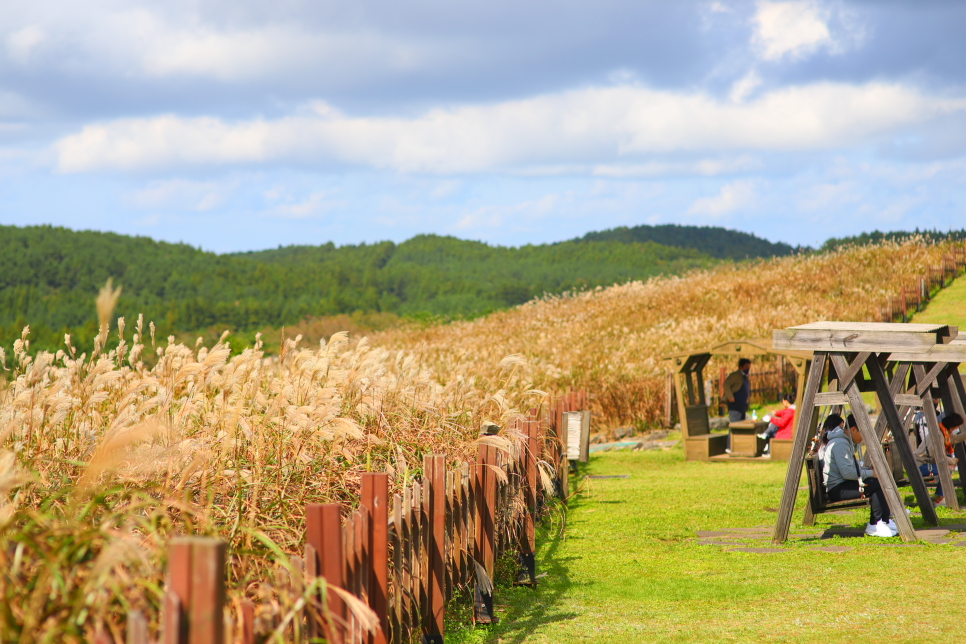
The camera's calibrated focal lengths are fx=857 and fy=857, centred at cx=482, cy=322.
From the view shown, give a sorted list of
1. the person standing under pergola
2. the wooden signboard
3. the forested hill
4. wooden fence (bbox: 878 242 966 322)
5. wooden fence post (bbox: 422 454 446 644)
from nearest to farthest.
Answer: wooden fence post (bbox: 422 454 446 644) → the wooden signboard → the person standing under pergola → wooden fence (bbox: 878 242 966 322) → the forested hill

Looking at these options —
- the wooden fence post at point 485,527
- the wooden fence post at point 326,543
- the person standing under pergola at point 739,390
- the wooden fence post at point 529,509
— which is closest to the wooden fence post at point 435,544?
the wooden fence post at point 485,527

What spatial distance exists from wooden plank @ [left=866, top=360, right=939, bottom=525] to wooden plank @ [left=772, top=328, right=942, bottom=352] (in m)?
0.33

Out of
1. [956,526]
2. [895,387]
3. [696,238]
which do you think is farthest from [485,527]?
[696,238]

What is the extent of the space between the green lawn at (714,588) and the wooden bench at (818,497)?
0.33 m

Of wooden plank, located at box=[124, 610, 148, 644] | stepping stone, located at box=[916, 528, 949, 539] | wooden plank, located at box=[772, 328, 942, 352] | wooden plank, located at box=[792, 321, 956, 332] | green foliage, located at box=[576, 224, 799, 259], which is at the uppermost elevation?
green foliage, located at box=[576, 224, 799, 259]

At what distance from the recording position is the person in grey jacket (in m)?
7.68

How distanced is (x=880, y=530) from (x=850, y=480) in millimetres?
522

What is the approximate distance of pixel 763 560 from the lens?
690cm

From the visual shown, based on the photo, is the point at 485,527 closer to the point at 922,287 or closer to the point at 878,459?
the point at 878,459

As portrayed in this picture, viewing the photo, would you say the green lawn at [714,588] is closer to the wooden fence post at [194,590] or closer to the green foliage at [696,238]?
the wooden fence post at [194,590]

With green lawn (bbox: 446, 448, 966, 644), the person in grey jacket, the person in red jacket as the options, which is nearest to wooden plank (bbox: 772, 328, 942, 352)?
the person in grey jacket

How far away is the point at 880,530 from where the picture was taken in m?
7.59

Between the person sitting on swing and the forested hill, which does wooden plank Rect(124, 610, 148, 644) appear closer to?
the person sitting on swing

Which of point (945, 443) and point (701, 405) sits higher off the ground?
point (701, 405)
